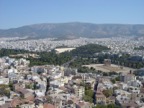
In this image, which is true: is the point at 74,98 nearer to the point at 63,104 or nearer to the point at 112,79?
the point at 63,104

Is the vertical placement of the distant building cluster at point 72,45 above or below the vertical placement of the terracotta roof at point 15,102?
below

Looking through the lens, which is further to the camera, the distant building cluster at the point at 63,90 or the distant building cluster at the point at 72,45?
the distant building cluster at the point at 72,45

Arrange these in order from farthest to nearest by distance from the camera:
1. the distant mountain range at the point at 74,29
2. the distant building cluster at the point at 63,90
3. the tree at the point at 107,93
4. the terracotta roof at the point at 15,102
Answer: the distant mountain range at the point at 74,29, the tree at the point at 107,93, the distant building cluster at the point at 63,90, the terracotta roof at the point at 15,102

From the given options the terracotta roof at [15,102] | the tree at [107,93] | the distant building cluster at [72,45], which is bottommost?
the distant building cluster at [72,45]

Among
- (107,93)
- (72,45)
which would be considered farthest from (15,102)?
(72,45)

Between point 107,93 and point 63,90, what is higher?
point 63,90

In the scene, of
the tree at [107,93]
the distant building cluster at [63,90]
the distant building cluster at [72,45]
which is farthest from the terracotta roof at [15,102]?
the distant building cluster at [72,45]

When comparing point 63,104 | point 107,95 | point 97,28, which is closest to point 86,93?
point 107,95

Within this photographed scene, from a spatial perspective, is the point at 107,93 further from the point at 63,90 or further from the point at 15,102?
the point at 15,102

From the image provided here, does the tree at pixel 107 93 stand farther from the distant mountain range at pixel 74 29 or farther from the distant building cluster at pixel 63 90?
the distant mountain range at pixel 74 29

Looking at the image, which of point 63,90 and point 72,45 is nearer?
point 63,90

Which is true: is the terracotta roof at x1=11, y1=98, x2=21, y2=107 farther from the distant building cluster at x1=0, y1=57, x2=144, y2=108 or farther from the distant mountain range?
the distant mountain range
